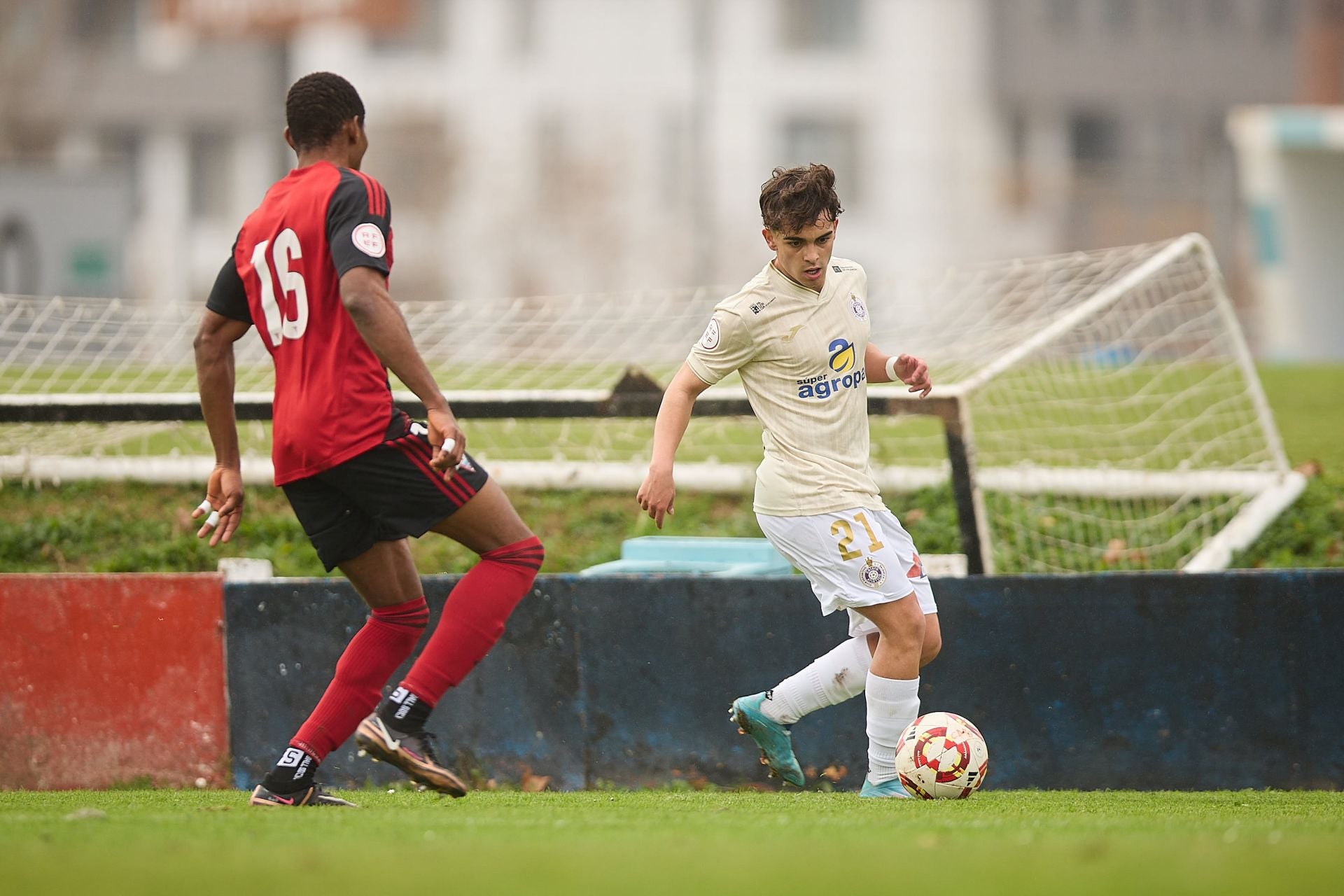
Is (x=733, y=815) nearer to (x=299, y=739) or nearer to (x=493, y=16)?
(x=299, y=739)

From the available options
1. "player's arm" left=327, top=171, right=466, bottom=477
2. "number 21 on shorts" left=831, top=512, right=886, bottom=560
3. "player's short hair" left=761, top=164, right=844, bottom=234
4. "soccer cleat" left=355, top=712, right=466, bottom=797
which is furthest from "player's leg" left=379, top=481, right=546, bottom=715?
"player's short hair" left=761, top=164, right=844, bottom=234

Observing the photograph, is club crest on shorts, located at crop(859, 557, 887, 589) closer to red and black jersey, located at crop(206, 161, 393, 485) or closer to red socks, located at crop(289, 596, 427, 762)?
red socks, located at crop(289, 596, 427, 762)

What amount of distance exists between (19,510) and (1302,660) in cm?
689

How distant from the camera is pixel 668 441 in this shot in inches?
195

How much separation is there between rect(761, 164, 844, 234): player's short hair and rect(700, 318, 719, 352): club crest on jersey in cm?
35

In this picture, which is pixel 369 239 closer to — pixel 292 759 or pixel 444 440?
pixel 444 440

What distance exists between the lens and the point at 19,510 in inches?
363

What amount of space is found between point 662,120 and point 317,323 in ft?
144

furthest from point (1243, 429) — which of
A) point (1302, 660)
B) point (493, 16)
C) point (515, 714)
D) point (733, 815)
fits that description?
point (493, 16)

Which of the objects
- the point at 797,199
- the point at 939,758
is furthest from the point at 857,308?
the point at 939,758

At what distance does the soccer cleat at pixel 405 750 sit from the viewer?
461 centimetres

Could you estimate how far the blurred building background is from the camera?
146 ft

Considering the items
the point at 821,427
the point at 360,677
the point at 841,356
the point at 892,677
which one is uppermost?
the point at 841,356

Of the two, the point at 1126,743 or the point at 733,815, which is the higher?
the point at 733,815
